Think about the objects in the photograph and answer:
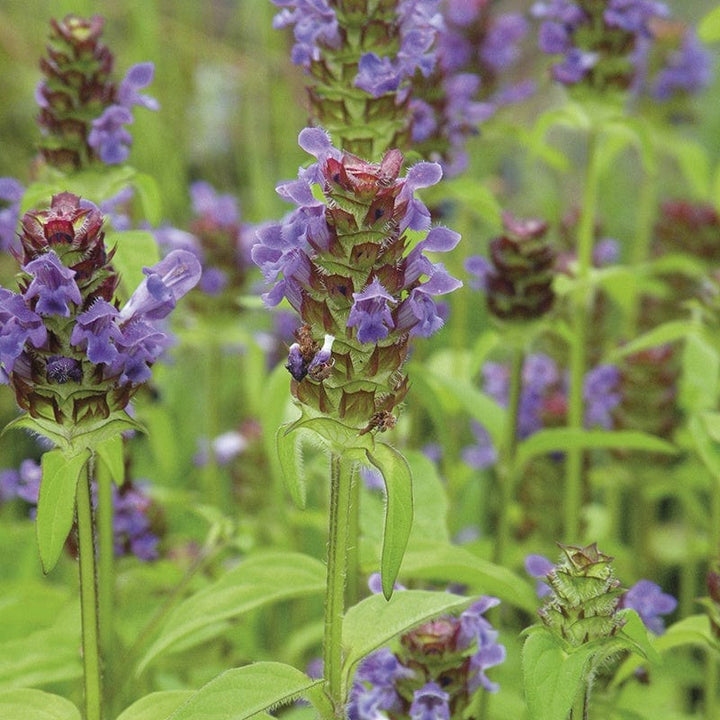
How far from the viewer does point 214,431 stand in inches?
132

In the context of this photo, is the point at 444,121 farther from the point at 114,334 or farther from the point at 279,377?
the point at 114,334

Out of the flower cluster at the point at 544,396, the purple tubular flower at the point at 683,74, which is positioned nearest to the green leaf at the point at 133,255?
the flower cluster at the point at 544,396

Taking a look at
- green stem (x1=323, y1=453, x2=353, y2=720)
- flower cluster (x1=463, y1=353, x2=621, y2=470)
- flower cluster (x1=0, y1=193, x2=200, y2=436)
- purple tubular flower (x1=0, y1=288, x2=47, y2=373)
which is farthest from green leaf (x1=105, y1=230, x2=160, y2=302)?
flower cluster (x1=463, y1=353, x2=621, y2=470)

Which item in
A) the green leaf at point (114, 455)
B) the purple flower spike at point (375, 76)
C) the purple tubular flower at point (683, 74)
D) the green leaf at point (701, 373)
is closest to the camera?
the green leaf at point (114, 455)

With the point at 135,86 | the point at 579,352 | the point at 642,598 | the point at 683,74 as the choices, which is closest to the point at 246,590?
the point at 642,598

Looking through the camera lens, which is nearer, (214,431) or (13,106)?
(214,431)

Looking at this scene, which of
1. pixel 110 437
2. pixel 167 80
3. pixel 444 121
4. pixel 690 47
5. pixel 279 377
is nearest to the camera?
pixel 110 437

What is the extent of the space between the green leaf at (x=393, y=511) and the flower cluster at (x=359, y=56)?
78 cm

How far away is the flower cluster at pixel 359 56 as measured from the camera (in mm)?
2092

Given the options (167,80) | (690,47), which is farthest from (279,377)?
(167,80)

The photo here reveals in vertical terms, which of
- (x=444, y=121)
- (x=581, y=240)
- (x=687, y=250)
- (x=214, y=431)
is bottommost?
(x=214, y=431)

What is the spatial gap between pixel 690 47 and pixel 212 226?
77.1 inches

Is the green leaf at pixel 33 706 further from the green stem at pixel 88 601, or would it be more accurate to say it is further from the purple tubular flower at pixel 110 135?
the purple tubular flower at pixel 110 135

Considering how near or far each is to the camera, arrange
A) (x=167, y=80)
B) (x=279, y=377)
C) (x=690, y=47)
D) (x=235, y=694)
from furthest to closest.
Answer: (x=167, y=80)
(x=690, y=47)
(x=279, y=377)
(x=235, y=694)
